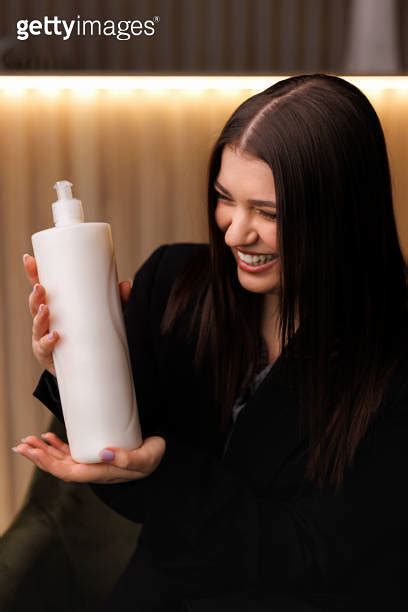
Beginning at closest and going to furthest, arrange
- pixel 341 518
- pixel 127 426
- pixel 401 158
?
1. pixel 127 426
2. pixel 341 518
3. pixel 401 158

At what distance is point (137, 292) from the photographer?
0.90m

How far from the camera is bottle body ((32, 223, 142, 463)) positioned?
0.59m

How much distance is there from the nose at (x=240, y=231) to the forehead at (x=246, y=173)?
0.03 metres

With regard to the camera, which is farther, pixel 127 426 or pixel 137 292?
pixel 137 292

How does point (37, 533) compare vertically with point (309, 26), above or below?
below

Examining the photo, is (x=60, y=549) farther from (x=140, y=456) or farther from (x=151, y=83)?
(x=151, y=83)

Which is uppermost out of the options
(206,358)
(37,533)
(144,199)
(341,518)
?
(144,199)

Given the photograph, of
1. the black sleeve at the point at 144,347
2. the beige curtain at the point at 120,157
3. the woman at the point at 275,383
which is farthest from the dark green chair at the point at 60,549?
the beige curtain at the point at 120,157

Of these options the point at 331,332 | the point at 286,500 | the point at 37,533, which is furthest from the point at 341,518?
the point at 37,533

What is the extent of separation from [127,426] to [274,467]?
25 centimetres

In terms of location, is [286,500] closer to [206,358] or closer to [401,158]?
[206,358]

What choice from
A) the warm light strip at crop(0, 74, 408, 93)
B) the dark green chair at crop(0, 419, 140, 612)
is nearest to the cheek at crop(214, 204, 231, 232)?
the dark green chair at crop(0, 419, 140, 612)

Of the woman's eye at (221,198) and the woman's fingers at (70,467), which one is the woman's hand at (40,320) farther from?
the woman's eye at (221,198)

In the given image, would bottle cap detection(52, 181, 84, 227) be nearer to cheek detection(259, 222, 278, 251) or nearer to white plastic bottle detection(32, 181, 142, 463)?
white plastic bottle detection(32, 181, 142, 463)
